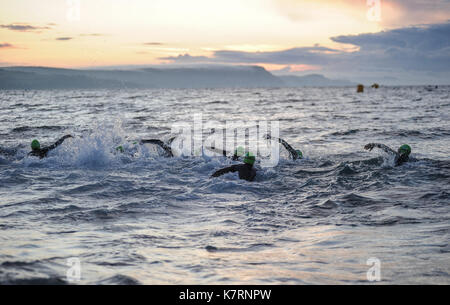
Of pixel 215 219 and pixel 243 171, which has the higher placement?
pixel 243 171

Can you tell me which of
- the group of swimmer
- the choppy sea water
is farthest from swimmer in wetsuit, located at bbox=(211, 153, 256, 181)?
the choppy sea water

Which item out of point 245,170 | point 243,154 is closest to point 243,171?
point 245,170

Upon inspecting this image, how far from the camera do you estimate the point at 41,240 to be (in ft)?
20.3

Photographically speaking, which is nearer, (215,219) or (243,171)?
(215,219)

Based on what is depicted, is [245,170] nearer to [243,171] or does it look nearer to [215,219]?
[243,171]

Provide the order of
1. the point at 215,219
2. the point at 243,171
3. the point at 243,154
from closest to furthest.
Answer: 1. the point at 215,219
2. the point at 243,171
3. the point at 243,154

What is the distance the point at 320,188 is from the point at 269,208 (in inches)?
102

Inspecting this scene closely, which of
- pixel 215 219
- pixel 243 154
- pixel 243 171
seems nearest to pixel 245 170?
pixel 243 171

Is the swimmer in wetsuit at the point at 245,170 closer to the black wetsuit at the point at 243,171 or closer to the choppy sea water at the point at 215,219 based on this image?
the black wetsuit at the point at 243,171

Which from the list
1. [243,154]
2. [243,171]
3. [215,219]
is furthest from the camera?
[243,154]

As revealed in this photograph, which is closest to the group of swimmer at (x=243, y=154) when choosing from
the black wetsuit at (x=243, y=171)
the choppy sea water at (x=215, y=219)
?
the black wetsuit at (x=243, y=171)
